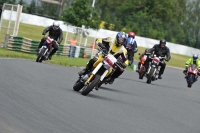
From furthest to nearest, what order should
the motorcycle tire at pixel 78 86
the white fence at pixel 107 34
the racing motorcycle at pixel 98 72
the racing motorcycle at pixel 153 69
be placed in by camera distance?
the white fence at pixel 107 34 → the racing motorcycle at pixel 153 69 → the motorcycle tire at pixel 78 86 → the racing motorcycle at pixel 98 72

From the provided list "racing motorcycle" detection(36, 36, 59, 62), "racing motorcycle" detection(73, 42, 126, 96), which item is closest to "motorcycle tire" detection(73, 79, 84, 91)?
"racing motorcycle" detection(73, 42, 126, 96)

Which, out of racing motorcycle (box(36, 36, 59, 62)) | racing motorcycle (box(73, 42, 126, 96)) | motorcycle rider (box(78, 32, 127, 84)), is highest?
motorcycle rider (box(78, 32, 127, 84))

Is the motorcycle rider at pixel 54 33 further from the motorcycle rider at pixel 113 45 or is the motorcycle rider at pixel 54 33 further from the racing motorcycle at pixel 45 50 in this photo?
the motorcycle rider at pixel 113 45

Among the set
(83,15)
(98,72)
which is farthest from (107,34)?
(98,72)

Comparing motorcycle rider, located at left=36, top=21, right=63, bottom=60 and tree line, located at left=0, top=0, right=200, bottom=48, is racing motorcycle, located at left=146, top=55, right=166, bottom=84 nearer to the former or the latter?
motorcycle rider, located at left=36, top=21, right=63, bottom=60

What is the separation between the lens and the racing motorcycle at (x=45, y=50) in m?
26.2

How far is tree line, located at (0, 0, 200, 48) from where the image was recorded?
163 ft

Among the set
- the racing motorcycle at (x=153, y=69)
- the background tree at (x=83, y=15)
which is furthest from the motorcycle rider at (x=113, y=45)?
the background tree at (x=83, y=15)

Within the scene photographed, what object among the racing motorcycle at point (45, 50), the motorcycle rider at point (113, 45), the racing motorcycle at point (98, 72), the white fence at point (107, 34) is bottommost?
the white fence at point (107, 34)

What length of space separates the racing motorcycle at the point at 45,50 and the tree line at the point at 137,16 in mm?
21323

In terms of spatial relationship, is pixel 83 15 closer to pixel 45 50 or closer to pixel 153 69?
pixel 153 69

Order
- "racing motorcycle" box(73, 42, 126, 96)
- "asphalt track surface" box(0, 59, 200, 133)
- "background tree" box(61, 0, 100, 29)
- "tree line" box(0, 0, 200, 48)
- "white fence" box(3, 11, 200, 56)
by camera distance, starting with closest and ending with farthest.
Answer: "asphalt track surface" box(0, 59, 200, 133) < "racing motorcycle" box(73, 42, 126, 96) < "background tree" box(61, 0, 100, 29) < "tree line" box(0, 0, 200, 48) < "white fence" box(3, 11, 200, 56)

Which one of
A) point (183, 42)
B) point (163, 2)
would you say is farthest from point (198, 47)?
point (163, 2)

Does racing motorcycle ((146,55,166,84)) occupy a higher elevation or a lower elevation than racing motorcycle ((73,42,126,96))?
lower
